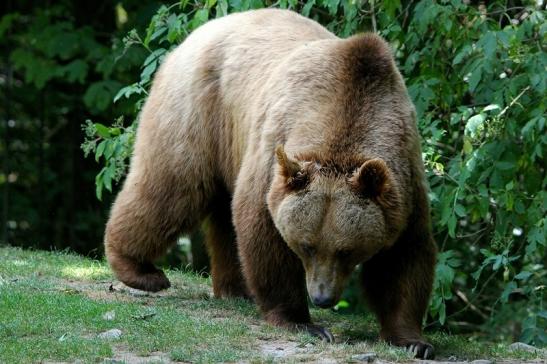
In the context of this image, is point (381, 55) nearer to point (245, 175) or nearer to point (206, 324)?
point (245, 175)

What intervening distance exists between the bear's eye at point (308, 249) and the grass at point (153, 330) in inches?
20.4

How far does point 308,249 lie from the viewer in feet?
A: 19.2

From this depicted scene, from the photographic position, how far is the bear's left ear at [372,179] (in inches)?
221

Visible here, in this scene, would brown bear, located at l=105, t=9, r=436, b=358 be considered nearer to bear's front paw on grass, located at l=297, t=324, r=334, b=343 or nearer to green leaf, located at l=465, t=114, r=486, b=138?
bear's front paw on grass, located at l=297, t=324, r=334, b=343

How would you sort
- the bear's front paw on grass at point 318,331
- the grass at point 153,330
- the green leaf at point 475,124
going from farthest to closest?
the green leaf at point 475,124, the bear's front paw on grass at point 318,331, the grass at point 153,330

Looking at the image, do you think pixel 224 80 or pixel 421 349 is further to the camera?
pixel 224 80

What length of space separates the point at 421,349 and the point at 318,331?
63 centimetres

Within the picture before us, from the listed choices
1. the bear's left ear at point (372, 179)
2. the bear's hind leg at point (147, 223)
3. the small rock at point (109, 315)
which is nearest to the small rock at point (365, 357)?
the bear's left ear at point (372, 179)

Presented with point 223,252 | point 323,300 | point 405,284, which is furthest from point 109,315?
point 223,252

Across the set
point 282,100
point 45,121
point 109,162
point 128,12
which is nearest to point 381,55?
point 282,100

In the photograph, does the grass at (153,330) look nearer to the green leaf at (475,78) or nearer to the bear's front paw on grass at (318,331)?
the bear's front paw on grass at (318,331)

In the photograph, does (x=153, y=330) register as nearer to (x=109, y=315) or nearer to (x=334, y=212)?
(x=109, y=315)

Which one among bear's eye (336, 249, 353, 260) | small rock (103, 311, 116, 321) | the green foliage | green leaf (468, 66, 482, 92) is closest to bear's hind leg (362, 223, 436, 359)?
bear's eye (336, 249, 353, 260)

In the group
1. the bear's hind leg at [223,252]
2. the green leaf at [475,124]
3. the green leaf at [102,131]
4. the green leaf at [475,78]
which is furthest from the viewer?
the green leaf at [102,131]
